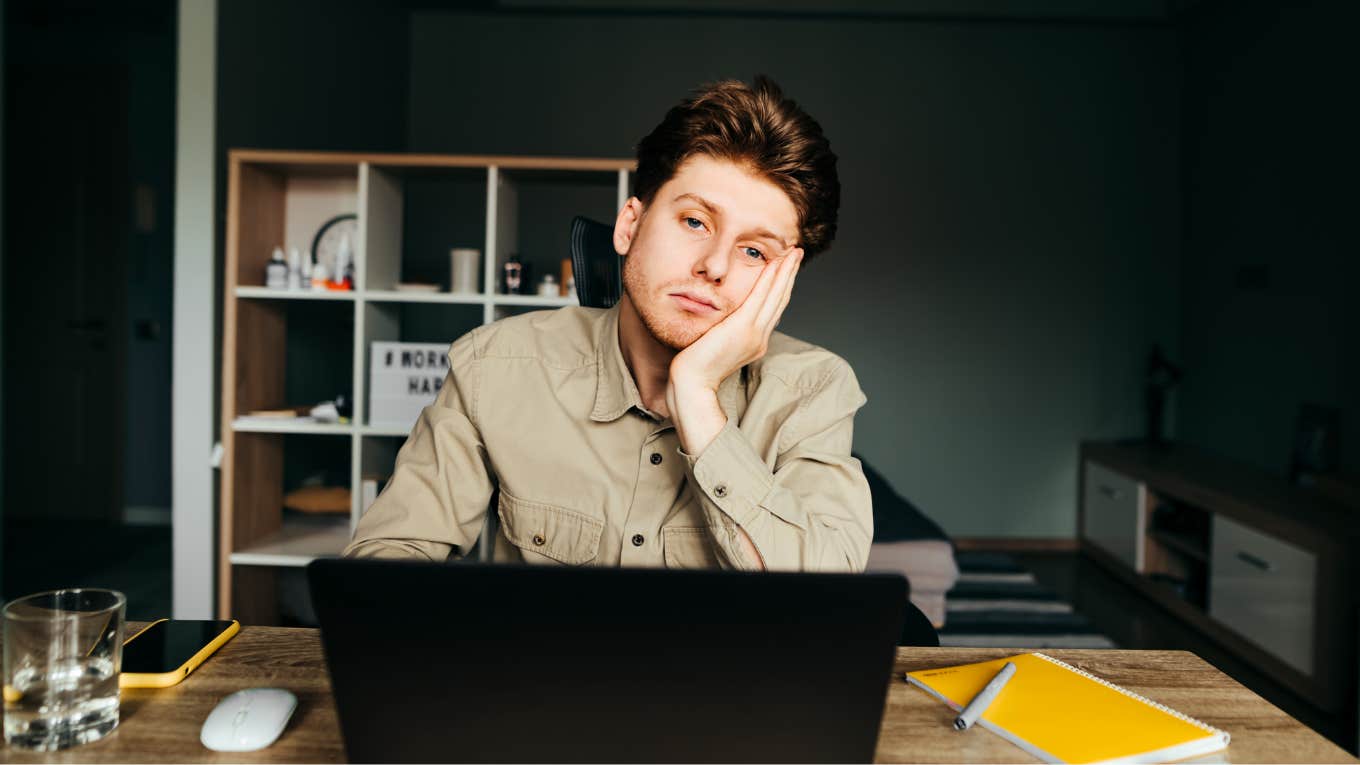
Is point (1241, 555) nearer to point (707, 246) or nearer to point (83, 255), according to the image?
point (707, 246)

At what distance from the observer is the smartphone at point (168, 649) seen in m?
0.87

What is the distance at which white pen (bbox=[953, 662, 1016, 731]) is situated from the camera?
2.66 feet

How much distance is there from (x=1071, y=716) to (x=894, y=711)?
0.50ft

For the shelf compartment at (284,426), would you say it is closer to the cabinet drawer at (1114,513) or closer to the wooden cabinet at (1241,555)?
the wooden cabinet at (1241,555)

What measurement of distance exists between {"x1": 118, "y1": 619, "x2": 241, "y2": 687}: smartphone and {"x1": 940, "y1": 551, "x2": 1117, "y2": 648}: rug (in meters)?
2.62

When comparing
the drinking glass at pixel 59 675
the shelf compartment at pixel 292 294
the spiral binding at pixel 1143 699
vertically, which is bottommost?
the spiral binding at pixel 1143 699

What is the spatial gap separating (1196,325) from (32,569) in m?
5.36

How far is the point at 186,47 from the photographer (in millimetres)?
2691

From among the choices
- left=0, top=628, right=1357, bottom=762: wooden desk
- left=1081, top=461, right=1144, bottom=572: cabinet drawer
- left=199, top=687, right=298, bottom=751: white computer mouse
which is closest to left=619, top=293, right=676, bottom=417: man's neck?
left=0, top=628, right=1357, bottom=762: wooden desk

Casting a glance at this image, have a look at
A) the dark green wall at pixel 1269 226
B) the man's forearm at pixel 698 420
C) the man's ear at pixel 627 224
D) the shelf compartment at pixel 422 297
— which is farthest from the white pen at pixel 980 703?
the dark green wall at pixel 1269 226

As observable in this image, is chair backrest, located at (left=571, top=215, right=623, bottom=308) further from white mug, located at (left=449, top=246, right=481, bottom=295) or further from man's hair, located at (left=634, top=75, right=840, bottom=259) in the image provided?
white mug, located at (left=449, top=246, right=481, bottom=295)

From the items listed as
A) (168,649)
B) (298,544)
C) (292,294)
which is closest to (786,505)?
(168,649)

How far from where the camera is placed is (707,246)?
3.88 feet

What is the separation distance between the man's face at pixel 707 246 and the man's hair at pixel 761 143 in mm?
17
